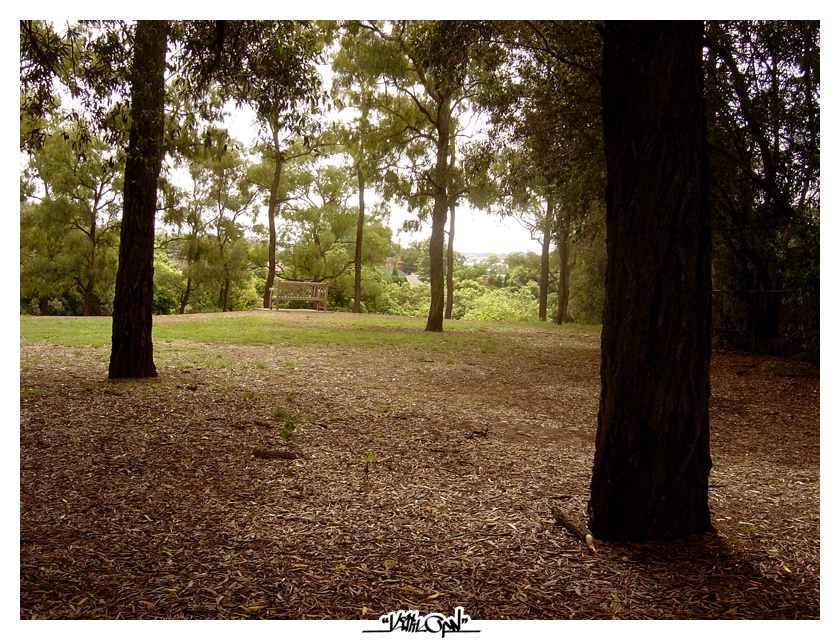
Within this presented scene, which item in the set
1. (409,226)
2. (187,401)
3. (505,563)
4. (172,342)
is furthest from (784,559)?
(409,226)

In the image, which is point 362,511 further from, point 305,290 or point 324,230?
point 324,230

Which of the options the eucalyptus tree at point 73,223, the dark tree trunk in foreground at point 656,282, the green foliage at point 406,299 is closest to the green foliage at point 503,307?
the green foliage at point 406,299

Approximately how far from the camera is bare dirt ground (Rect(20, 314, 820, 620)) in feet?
7.11

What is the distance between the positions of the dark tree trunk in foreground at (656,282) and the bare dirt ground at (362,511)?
1.03 feet

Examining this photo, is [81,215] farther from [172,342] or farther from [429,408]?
[429,408]

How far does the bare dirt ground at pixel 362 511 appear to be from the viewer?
217 cm

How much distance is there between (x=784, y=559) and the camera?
2.44m

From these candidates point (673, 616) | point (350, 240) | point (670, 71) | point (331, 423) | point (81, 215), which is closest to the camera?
point (673, 616)

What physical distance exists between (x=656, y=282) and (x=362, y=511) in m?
1.90

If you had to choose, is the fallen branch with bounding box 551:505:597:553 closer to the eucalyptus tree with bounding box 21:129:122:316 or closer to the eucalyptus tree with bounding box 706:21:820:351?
the eucalyptus tree with bounding box 706:21:820:351

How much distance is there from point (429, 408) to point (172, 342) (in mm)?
6512

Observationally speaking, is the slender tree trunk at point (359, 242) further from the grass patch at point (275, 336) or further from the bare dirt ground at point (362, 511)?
the bare dirt ground at point (362, 511)

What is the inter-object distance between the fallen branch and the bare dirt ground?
0.04 meters

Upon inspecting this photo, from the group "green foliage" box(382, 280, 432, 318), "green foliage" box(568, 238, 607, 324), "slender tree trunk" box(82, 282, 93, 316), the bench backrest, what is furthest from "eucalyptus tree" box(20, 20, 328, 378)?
"green foliage" box(382, 280, 432, 318)
